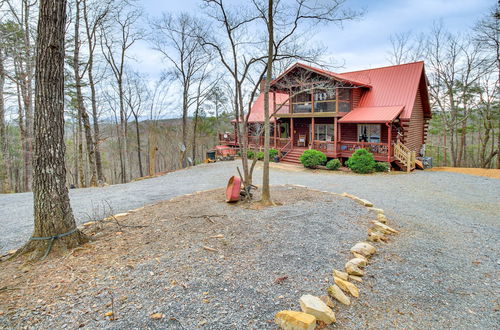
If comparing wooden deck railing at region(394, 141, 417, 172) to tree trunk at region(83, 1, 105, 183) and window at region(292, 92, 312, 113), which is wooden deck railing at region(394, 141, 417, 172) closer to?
window at region(292, 92, 312, 113)

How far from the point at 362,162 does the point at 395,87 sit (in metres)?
5.50

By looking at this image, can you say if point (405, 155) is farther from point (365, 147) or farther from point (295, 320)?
point (295, 320)

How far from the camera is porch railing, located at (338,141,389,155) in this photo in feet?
48.3

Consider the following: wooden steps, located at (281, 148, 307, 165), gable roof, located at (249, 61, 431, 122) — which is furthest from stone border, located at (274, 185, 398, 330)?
wooden steps, located at (281, 148, 307, 165)

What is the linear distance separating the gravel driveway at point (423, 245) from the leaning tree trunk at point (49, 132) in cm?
182

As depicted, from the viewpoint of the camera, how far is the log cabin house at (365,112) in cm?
1446

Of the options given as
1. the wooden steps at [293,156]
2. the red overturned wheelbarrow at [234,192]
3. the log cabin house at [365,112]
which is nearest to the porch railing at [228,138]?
the log cabin house at [365,112]

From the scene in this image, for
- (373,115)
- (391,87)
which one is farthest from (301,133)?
(391,87)

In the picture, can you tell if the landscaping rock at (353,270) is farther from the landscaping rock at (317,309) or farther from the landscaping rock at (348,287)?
the landscaping rock at (317,309)

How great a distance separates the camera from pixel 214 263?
12.4 ft

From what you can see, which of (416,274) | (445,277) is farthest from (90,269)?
(445,277)

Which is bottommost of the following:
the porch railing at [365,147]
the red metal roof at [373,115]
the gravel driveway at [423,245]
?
the gravel driveway at [423,245]

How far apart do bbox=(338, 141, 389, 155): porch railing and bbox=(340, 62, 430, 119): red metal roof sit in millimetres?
1880

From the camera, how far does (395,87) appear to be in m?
15.9
